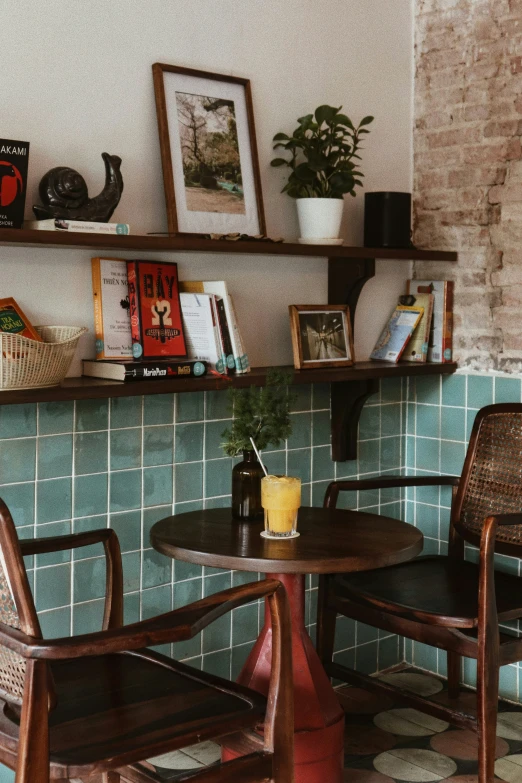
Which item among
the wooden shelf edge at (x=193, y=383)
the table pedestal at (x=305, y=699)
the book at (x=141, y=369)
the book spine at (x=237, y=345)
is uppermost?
the book spine at (x=237, y=345)

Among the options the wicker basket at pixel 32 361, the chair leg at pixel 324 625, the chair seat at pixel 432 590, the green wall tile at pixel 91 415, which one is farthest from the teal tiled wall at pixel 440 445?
the wicker basket at pixel 32 361

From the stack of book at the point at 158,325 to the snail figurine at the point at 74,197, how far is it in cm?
18

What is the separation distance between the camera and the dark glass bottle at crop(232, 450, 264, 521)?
2.48 m

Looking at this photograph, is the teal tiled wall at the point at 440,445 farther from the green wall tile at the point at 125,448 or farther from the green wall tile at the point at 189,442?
the green wall tile at the point at 125,448

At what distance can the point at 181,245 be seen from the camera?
2.48 metres

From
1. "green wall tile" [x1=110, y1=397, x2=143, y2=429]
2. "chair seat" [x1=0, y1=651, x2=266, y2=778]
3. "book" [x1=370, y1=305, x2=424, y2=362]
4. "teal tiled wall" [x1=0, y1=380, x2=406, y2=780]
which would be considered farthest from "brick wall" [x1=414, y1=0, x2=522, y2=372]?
"chair seat" [x1=0, y1=651, x2=266, y2=778]

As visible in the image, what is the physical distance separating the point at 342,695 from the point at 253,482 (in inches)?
43.5

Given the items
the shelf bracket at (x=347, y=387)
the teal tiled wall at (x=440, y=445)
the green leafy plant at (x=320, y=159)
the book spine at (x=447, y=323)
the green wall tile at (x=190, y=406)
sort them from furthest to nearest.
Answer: the book spine at (x=447, y=323) → the teal tiled wall at (x=440, y=445) → the shelf bracket at (x=347, y=387) → the green leafy plant at (x=320, y=159) → the green wall tile at (x=190, y=406)

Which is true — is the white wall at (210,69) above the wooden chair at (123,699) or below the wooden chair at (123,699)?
above

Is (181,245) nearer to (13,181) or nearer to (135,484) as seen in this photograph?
(13,181)

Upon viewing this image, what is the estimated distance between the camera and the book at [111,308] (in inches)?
101

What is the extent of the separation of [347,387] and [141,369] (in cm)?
97

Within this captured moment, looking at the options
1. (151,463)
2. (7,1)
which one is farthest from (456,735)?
(7,1)

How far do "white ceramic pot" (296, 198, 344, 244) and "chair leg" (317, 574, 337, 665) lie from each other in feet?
3.55
